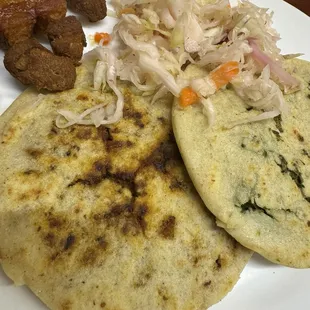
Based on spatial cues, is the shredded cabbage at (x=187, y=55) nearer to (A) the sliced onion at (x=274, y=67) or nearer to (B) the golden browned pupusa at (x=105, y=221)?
(A) the sliced onion at (x=274, y=67)

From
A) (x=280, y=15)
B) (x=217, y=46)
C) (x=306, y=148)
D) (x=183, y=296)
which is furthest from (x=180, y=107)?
(x=280, y=15)

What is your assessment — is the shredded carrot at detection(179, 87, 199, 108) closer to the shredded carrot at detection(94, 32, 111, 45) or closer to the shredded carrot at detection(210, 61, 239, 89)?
the shredded carrot at detection(210, 61, 239, 89)

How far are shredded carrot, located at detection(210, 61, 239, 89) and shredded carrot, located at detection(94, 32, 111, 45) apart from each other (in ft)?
3.57

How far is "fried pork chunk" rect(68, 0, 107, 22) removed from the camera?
12.3 feet

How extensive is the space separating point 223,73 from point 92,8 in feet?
4.72

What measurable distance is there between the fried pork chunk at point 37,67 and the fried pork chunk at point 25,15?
0.25m

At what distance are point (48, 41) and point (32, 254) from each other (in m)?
2.05

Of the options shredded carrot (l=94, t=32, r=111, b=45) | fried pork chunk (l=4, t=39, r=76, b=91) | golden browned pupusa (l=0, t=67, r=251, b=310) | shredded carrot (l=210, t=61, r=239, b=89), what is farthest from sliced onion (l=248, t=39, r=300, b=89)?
fried pork chunk (l=4, t=39, r=76, b=91)

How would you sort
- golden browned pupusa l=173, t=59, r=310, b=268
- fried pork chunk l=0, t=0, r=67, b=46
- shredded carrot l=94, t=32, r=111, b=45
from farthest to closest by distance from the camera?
shredded carrot l=94, t=32, r=111, b=45 < fried pork chunk l=0, t=0, r=67, b=46 < golden browned pupusa l=173, t=59, r=310, b=268

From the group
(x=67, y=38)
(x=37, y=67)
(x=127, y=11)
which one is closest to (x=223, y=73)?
(x=127, y=11)

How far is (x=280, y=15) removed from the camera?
4641mm

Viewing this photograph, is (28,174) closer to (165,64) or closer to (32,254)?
(32,254)

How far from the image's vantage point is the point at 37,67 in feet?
10.0

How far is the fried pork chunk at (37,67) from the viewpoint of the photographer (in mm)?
3053
